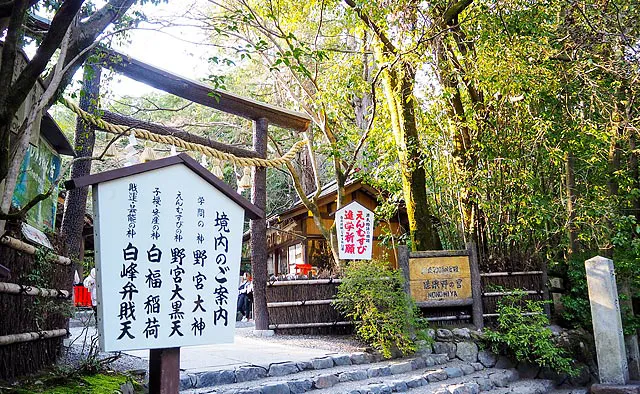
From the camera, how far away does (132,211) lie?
12.6 feet

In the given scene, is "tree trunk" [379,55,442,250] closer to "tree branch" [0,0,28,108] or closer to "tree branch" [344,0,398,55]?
"tree branch" [344,0,398,55]

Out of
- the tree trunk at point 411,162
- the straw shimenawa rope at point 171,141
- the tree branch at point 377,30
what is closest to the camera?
the straw shimenawa rope at point 171,141

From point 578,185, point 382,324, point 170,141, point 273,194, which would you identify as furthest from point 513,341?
point 273,194

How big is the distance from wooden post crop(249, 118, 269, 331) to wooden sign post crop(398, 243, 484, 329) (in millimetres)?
2572

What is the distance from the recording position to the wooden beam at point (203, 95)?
27.4 feet

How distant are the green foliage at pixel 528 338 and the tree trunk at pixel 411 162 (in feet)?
6.18

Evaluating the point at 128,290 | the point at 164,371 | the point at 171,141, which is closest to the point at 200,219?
the point at 128,290

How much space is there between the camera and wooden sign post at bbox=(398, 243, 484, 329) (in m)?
9.20

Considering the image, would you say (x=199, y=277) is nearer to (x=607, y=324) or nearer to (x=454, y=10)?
(x=607, y=324)

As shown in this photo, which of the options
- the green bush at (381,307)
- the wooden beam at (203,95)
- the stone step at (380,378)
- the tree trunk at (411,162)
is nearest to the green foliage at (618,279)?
the stone step at (380,378)

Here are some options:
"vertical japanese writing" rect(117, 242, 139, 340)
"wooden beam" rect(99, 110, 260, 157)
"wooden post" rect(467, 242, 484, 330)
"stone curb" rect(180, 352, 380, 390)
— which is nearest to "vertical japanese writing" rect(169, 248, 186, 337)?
"vertical japanese writing" rect(117, 242, 139, 340)

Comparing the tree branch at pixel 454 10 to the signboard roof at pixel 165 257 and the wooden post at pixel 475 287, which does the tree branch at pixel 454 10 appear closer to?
the wooden post at pixel 475 287

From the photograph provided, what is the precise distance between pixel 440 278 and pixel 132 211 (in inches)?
263

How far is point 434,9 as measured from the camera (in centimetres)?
948
